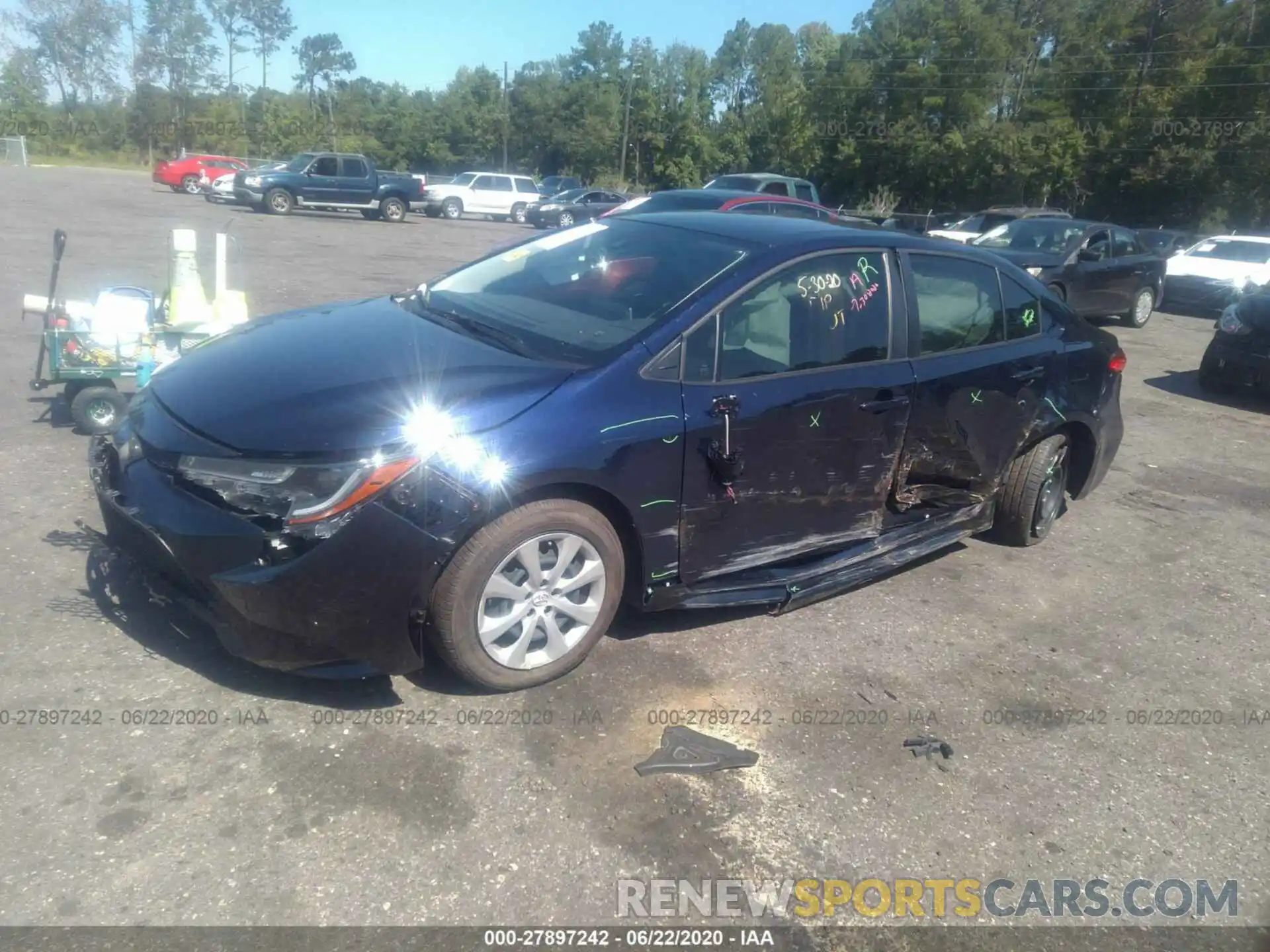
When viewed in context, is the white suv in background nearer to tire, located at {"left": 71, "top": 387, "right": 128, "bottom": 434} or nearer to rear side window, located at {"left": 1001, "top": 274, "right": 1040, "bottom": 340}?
tire, located at {"left": 71, "top": 387, "right": 128, "bottom": 434}

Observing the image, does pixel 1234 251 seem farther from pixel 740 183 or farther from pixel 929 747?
pixel 929 747

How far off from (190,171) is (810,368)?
3514 centimetres

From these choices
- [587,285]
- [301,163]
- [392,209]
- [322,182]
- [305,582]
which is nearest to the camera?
[305,582]

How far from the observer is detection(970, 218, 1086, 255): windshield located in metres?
13.6

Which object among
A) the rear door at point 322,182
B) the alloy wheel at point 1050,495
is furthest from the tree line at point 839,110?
the alloy wheel at point 1050,495

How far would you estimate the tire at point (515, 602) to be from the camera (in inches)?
129

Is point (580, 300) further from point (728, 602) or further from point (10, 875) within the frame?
point (10, 875)

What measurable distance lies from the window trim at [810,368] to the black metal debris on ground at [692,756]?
4.17 feet

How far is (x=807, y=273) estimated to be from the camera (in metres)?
4.13

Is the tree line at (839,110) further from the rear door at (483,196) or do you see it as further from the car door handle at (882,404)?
the car door handle at (882,404)

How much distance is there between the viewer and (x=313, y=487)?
123 inches

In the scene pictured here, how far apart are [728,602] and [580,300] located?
4.55 ft

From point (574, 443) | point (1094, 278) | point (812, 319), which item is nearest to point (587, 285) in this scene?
point (812, 319)

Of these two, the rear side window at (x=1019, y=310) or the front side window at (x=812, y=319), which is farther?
the rear side window at (x=1019, y=310)
